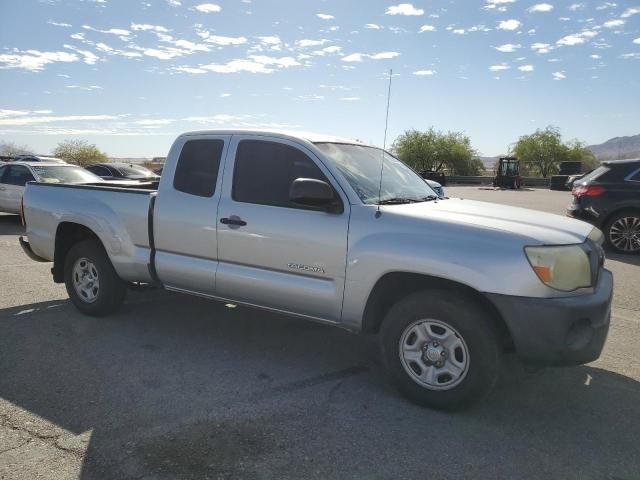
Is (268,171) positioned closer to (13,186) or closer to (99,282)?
(99,282)

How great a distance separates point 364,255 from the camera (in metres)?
3.65

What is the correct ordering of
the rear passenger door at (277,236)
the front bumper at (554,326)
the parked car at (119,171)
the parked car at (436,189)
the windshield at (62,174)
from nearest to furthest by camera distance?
the front bumper at (554,326), the rear passenger door at (277,236), the parked car at (436,189), the windshield at (62,174), the parked car at (119,171)

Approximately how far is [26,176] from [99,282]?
894 cm

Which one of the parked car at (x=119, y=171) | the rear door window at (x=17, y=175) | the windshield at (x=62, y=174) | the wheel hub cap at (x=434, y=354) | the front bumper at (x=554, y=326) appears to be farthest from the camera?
the parked car at (x=119, y=171)

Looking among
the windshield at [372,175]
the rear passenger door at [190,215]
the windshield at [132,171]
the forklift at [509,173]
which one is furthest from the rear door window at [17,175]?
the forklift at [509,173]

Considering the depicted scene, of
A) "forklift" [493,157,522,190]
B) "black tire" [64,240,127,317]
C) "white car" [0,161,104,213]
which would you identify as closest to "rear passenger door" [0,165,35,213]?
"white car" [0,161,104,213]

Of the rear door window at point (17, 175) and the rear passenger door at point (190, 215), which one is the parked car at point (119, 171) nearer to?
the rear door window at point (17, 175)

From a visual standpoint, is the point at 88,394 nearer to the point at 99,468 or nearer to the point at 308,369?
the point at 99,468

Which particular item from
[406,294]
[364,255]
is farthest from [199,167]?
[406,294]

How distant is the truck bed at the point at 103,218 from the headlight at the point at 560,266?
130 inches

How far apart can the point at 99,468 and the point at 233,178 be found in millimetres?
2402

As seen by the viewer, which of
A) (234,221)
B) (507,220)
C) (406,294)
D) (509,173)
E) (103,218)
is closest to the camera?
(507,220)

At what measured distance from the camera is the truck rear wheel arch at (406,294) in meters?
3.43

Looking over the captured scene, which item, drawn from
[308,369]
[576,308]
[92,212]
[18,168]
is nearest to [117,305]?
[92,212]
